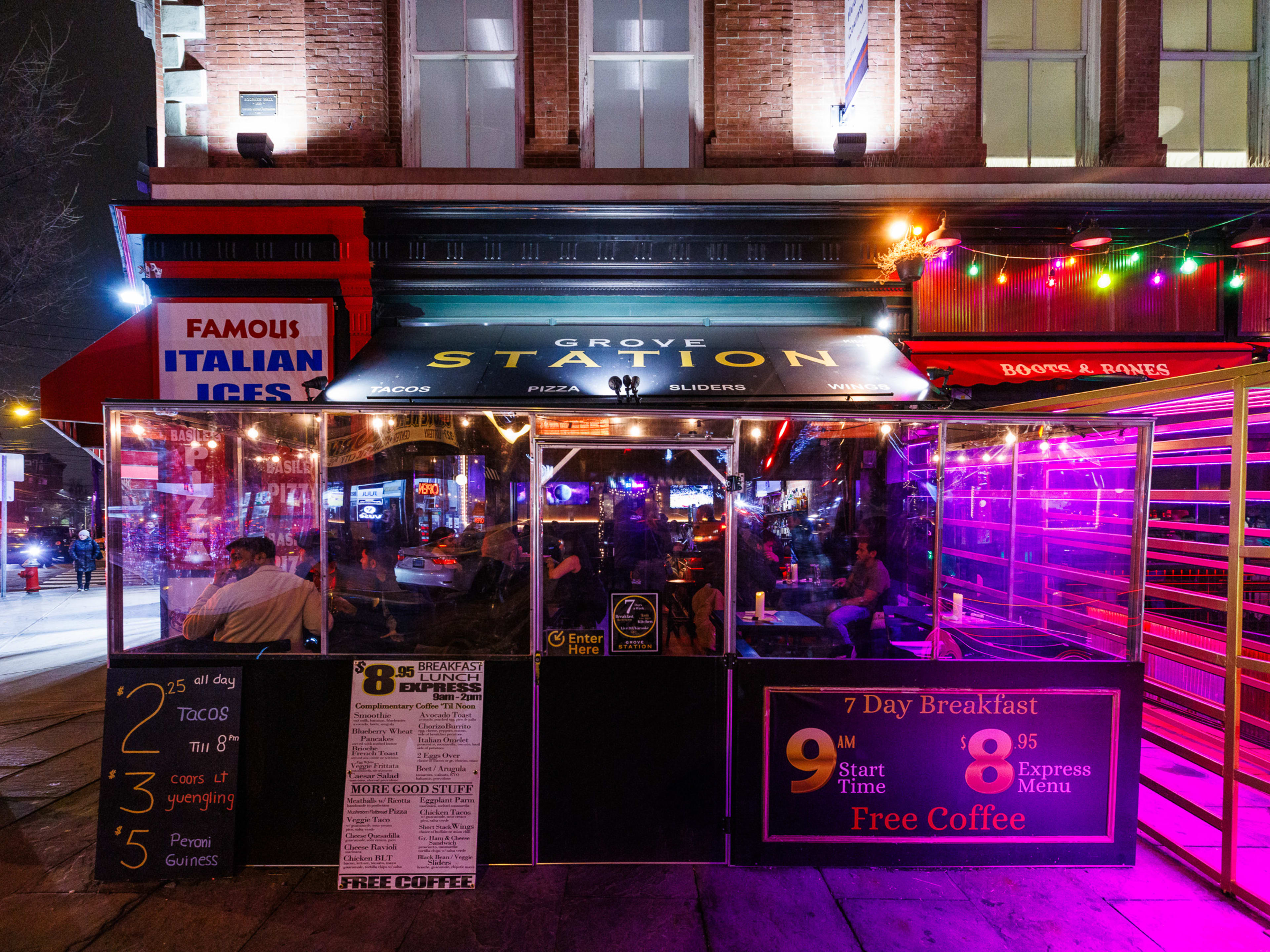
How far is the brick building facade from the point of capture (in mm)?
7652

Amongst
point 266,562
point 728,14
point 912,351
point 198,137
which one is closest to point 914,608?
point 912,351

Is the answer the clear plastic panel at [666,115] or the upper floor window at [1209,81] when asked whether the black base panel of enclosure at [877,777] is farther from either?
the upper floor window at [1209,81]

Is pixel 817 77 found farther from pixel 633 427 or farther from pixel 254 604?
pixel 254 604

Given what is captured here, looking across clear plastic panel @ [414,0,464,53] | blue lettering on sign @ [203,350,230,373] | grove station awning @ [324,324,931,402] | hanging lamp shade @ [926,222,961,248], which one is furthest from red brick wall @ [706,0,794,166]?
blue lettering on sign @ [203,350,230,373]

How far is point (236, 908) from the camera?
12.1ft

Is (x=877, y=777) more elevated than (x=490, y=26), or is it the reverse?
(x=490, y=26)

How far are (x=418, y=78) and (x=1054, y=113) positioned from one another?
359 inches

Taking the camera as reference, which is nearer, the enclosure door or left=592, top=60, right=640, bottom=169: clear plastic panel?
the enclosure door

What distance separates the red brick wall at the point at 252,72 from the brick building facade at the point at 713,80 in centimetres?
2

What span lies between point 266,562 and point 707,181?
22.2ft

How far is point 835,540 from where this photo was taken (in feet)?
27.7

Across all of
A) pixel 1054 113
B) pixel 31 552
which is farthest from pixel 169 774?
pixel 31 552

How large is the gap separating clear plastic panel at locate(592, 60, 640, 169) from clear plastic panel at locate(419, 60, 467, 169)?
187cm

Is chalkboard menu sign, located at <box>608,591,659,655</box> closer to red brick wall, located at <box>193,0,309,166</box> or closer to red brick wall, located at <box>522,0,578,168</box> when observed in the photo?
red brick wall, located at <box>522,0,578,168</box>
